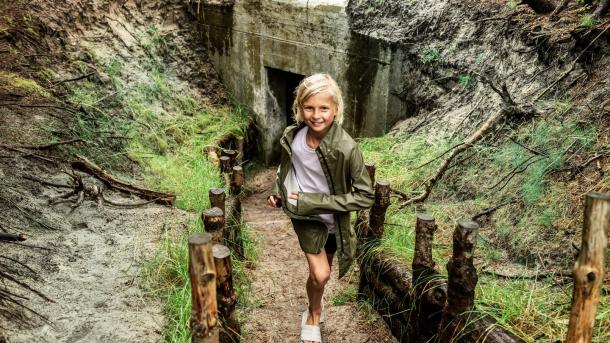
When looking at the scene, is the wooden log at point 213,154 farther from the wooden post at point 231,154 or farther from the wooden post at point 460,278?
the wooden post at point 460,278

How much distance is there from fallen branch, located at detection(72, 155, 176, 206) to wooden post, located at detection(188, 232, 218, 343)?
9.63ft

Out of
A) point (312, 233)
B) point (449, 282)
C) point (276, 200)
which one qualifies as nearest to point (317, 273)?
point (312, 233)

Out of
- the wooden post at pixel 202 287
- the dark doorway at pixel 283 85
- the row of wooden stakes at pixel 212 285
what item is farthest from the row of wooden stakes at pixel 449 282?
the dark doorway at pixel 283 85

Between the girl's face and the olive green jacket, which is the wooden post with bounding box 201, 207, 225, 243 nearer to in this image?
the olive green jacket

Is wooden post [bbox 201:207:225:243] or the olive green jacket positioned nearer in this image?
the olive green jacket

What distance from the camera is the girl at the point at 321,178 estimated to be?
9.22 ft

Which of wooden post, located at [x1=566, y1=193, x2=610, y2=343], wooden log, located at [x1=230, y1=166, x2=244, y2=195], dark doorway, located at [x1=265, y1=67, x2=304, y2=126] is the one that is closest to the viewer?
wooden post, located at [x1=566, y1=193, x2=610, y2=343]

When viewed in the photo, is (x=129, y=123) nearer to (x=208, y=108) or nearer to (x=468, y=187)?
(x=208, y=108)

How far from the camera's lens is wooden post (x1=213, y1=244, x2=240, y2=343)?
8.49 ft

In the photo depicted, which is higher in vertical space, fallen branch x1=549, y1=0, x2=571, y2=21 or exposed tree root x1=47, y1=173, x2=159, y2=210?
fallen branch x1=549, y1=0, x2=571, y2=21

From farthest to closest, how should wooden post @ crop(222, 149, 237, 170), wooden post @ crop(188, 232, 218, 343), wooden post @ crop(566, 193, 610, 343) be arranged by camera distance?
wooden post @ crop(222, 149, 237, 170) → wooden post @ crop(188, 232, 218, 343) → wooden post @ crop(566, 193, 610, 343)

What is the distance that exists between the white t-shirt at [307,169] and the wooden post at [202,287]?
985 millimetres

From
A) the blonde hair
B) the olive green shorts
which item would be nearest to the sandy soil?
the olive green shorts

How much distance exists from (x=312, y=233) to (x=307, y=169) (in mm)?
403
